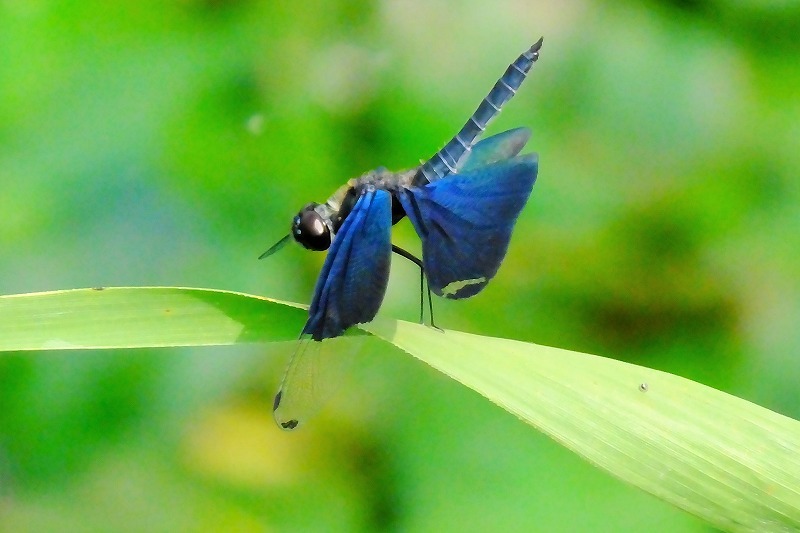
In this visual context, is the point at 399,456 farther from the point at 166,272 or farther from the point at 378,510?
the point at 166,272

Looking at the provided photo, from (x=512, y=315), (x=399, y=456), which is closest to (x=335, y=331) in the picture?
(x=399, y=456)

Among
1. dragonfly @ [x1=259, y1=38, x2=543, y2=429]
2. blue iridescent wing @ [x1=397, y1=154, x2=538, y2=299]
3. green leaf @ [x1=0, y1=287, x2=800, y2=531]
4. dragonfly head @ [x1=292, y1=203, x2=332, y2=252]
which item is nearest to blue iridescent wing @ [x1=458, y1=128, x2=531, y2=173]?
dragonfly @ [x1=259, y1=38, x2=543, y2=429]

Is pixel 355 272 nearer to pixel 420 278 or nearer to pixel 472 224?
pixel 472 224

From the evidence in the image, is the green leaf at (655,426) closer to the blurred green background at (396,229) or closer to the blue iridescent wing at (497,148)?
the blurred green background at (396,229)

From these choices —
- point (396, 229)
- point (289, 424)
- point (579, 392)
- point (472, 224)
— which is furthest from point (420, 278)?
point (579, 392)

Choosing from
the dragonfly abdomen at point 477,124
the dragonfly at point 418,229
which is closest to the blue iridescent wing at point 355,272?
the dragonfly at point 418,229
